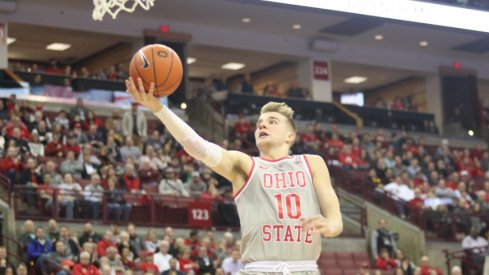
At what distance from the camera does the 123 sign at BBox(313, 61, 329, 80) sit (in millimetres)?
31266

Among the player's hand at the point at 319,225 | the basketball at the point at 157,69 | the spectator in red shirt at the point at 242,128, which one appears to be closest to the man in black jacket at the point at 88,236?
the spectator in red shirt at the point at 242,128

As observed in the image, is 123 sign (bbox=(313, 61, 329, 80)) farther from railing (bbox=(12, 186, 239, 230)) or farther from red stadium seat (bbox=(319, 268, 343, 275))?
red stadium seat (bbox=(319, 268, 343, 275))

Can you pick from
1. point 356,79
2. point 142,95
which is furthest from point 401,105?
point 142,95

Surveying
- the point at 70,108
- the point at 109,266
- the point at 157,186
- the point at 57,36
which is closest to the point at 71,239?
the point at 109,266

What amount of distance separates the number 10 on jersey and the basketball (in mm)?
998

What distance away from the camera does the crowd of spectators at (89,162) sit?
60.8 feet

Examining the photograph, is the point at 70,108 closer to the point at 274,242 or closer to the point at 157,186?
the point at 157,186

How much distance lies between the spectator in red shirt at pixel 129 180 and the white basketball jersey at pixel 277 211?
13.3 m

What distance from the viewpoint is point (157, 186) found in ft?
67.6

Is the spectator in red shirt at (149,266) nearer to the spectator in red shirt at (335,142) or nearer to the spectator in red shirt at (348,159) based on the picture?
the spectator in red shirt at (348,159)

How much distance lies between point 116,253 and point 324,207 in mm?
10606

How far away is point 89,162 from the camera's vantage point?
19844 millimetres

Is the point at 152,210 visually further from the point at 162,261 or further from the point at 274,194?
the point at 274,194

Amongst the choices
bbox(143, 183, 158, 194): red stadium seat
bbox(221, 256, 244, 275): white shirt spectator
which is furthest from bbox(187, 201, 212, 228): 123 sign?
bbox(221, 256, 244, 275): white shirt spectator
